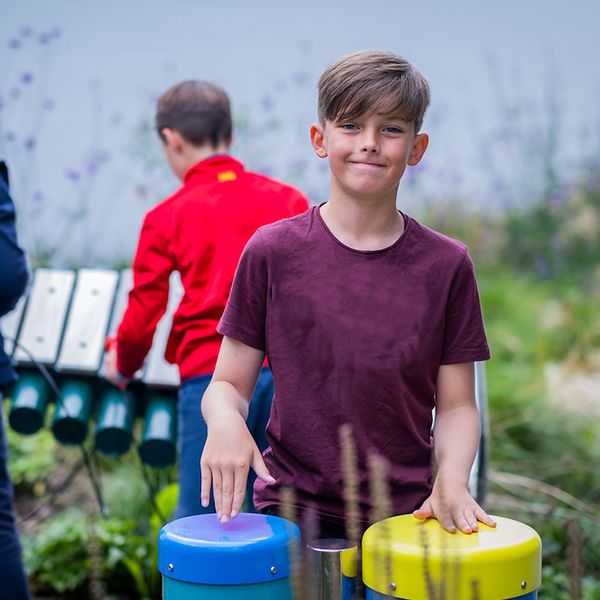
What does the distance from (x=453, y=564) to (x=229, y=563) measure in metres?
0.37

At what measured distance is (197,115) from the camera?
3627 mm

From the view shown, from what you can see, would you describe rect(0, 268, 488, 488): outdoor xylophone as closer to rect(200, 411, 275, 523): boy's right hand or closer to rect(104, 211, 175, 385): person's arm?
rect(104, 211, 175, 385): person's arm

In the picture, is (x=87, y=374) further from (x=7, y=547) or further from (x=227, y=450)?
(x=227, y=450)

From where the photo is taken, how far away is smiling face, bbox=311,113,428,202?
6.86ft

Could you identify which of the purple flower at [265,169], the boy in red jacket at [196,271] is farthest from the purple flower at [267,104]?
the boy in red jacket at [196,271]

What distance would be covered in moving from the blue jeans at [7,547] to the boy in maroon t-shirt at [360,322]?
118 centimetres

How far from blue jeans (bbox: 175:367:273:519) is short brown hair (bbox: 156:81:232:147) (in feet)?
2.79

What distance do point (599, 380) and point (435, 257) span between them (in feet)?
13.4

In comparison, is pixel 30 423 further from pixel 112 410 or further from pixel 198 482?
pixel 198 482

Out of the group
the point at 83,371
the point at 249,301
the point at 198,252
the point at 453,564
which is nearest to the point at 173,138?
the point at 198,252

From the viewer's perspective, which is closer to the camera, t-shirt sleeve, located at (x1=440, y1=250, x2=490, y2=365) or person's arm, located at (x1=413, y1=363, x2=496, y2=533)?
person's arm, located at (x1=413, y1=363, x2=496, y2=533)

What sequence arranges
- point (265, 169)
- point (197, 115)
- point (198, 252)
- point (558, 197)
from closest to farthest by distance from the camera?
point (198, 252) → point (197, 115) → point (265, 169) → point (558, 197)

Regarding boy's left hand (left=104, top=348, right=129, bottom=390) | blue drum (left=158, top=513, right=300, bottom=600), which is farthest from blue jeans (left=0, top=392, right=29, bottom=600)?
blue drum (left=158, top=513, right=300, bottom=600)

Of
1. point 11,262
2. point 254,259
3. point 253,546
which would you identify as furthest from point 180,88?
point 253,546
